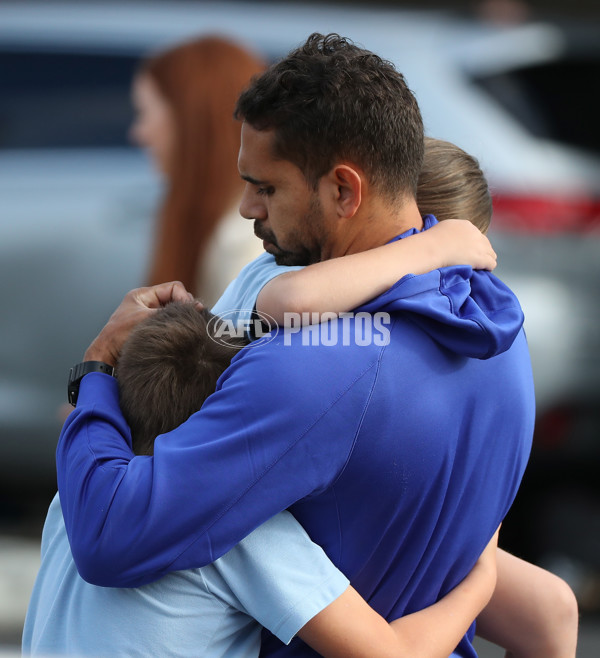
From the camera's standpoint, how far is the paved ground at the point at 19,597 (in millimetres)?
3312

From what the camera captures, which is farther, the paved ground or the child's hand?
the paved ground

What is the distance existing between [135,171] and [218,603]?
2.67 metres

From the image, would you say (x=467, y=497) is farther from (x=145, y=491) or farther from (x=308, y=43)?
(x=308, y=43)

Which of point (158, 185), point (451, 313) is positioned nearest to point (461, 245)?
point (451, 313)

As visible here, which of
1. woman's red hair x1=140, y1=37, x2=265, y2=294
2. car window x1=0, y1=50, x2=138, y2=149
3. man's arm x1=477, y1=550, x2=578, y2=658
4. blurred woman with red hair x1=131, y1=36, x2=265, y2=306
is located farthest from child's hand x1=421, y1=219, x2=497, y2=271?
car window x1=0, y1=50, x2=138, y2=149

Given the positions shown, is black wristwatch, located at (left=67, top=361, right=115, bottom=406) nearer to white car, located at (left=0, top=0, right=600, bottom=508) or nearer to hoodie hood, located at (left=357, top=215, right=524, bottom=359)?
hoodie hood, located at (left=357, top=215, right=524, bottom=359)

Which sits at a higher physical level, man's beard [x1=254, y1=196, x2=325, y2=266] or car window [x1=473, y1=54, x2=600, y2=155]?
car window [x1=473, y1=54, x2=600, y2=155]

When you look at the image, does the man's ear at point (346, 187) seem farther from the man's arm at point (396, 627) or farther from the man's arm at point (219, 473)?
the man's arm at point (396, 627)

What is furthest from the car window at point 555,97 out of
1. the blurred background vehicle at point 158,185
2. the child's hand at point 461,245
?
the child's hand at point 461,245

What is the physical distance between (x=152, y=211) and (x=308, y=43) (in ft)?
7.59

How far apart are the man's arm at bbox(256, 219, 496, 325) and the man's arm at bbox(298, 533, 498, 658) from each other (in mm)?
390

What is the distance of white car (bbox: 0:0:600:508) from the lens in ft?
12.5

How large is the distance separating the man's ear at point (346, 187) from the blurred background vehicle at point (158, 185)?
2286 mm

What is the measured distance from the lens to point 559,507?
4414 mm
